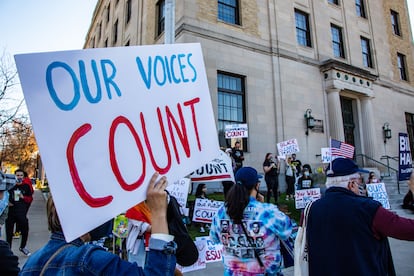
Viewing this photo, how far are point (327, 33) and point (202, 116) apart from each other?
17514mm

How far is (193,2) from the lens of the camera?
12.7 meters

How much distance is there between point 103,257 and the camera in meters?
1.32

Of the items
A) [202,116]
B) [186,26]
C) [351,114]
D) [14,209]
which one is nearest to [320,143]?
[351,114]

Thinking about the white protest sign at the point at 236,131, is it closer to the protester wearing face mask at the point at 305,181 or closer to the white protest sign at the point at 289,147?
the white protest sign at the point at 289,147

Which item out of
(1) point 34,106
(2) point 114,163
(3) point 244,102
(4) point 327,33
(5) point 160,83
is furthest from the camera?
(4) point 327,33

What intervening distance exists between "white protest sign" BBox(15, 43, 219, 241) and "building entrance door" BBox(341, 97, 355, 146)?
17.1m

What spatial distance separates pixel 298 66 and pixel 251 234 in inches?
554

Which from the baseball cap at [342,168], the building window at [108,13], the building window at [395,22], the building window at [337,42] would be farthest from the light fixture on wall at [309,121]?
the building window at [108,13]

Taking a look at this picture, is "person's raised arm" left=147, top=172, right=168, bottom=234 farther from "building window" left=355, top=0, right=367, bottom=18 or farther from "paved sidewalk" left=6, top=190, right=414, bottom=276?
"building window" left=355, top=0, right=367, bottom=18

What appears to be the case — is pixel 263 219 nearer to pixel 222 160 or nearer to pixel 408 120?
pixel 222 160

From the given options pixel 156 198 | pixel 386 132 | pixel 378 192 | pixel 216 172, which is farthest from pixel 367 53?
pixel 156 198

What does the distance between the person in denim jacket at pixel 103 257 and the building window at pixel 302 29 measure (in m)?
16.5

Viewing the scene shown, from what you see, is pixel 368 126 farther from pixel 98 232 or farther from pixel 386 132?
pixel 98 232

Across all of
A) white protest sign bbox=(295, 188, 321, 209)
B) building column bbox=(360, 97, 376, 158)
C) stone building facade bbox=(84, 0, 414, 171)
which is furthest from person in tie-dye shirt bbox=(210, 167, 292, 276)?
building column bbox=(360, 97, 376, 158)
